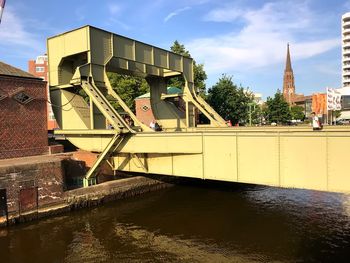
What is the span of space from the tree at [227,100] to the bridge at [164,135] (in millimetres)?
20210

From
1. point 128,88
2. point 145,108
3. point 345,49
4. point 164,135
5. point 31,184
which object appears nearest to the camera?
point 31,184

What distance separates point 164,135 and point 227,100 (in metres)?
31.9

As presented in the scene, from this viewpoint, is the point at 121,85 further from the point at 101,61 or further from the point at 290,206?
the point at 290,206

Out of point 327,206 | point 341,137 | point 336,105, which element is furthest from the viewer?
point 336,105

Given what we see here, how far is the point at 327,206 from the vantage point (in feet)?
57.0

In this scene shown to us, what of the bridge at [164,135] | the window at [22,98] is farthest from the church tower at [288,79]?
the window at [22,98]

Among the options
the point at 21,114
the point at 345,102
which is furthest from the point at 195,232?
the point at 345,102

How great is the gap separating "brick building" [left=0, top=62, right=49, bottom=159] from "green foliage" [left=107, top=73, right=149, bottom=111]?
68.3ft

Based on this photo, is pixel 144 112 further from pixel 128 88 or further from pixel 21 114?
pixel 21 114

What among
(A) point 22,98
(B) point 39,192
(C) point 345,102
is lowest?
(B) point 39,192

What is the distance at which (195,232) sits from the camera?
47.3 feet

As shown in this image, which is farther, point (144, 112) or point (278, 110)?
point (278, 110)

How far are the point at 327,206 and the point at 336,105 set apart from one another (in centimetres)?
1481

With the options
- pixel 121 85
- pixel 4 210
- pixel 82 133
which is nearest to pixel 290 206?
pixel 82 133
